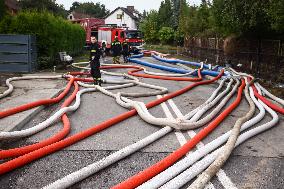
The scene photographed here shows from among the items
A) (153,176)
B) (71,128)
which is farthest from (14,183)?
(71,128)

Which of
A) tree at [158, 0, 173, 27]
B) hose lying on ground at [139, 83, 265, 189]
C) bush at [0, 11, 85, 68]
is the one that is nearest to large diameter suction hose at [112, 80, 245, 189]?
hose lying on ground at [139, 83, 265, 189]

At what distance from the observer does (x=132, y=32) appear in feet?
106

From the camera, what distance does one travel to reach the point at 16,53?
51.0 feet

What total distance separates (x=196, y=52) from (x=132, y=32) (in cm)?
609

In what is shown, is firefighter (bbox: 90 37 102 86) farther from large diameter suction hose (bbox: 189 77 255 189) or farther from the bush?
large diameter suction hose (bbox: 189 77 255 189)

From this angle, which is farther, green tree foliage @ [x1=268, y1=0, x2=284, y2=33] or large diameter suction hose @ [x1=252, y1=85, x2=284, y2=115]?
green tree foliage @ [x1=268, y1=0, x2=284, y2=33]

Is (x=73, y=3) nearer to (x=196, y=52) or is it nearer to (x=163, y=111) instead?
(x=196, y=52)

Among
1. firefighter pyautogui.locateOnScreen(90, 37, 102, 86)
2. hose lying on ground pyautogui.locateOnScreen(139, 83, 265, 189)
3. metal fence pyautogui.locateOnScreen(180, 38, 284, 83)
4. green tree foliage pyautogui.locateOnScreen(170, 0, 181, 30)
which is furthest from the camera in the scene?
green tree foliage pyautogui.locateOnScreen(170, 0, 181, 30)

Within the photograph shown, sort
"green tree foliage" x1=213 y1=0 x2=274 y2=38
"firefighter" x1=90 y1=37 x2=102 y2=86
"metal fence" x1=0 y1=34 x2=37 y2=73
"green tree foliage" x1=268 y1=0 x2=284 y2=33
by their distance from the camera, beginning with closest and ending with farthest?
"green tree foliage" x1=268 y1=0 x2=284 y2=33, "firefighter" x1=90 y1=37 x2=102 y2=86, "green tree foliage" x1=213 y1=0 x2=274 y2=38, "metal fence" x1=0 y1=34 x2=37 y2=73

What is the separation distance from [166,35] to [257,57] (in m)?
42.4

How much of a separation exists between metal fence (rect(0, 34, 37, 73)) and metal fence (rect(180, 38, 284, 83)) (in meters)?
10.0

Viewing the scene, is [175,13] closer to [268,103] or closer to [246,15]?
[246,15]

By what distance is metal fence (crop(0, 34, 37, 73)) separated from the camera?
1549cm

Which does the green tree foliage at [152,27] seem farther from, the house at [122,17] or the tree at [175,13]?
the house at [122,17]
